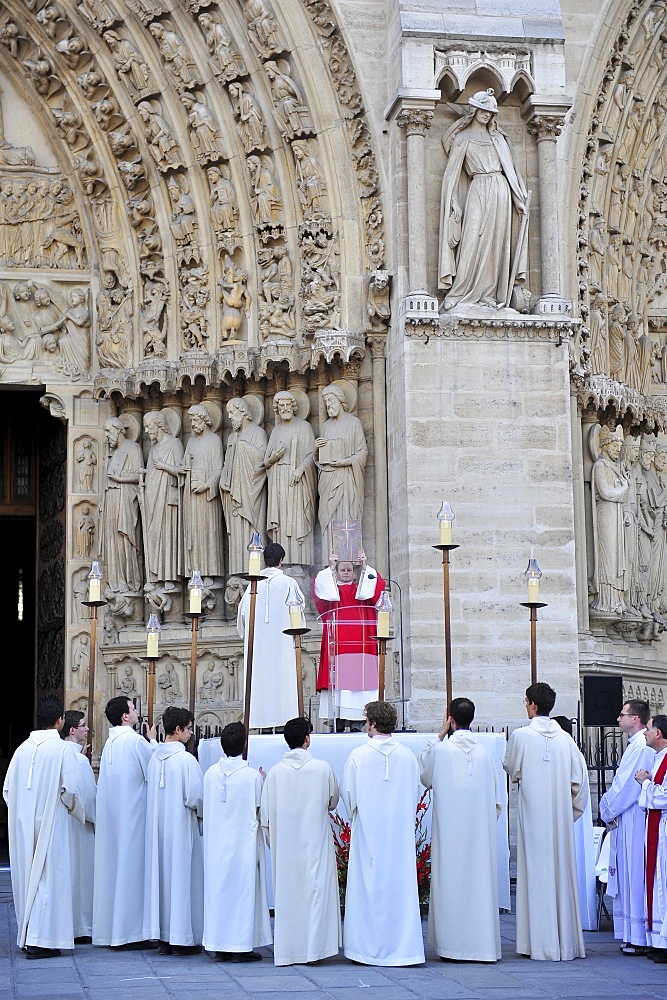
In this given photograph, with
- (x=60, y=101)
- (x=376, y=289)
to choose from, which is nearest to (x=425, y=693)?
(x=376, y=289)

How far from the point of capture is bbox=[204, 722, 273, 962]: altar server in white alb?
8367mm

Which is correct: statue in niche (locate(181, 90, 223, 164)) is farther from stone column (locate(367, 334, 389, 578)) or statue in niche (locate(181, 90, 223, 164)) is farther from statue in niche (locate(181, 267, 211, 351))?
stone column (locate(367, 334, 389, 578))

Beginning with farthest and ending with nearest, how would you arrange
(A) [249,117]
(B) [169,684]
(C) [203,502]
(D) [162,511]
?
(D) [162,511] → (C) [203,502] → (B) [169,684] → (A) [249,117]

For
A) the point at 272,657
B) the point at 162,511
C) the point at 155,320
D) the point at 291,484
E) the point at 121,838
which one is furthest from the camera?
the point at 155,320

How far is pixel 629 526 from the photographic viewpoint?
1370 centimetres

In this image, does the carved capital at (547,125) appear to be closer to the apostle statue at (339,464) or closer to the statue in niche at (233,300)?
the apostle statue at (339,464)

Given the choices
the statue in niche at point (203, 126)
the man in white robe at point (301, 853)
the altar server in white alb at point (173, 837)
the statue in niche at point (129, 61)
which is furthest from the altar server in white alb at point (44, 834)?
the statue in niche at point (129, 61)

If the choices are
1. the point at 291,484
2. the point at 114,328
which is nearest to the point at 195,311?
the point at 114,328

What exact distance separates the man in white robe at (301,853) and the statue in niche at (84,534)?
249 inches

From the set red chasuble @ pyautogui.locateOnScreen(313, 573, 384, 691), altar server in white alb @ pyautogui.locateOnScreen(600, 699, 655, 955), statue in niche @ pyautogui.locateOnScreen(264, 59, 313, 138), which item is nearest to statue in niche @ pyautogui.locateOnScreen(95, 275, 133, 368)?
statue in niche @ pyautogui.locateOnScreen(264, 59, 313, 138)

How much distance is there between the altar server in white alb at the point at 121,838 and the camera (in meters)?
8.93

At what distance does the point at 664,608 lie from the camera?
14.2m

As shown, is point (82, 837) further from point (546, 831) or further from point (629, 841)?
point (629, 841)

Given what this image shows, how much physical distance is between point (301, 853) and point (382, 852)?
43 centimetres
